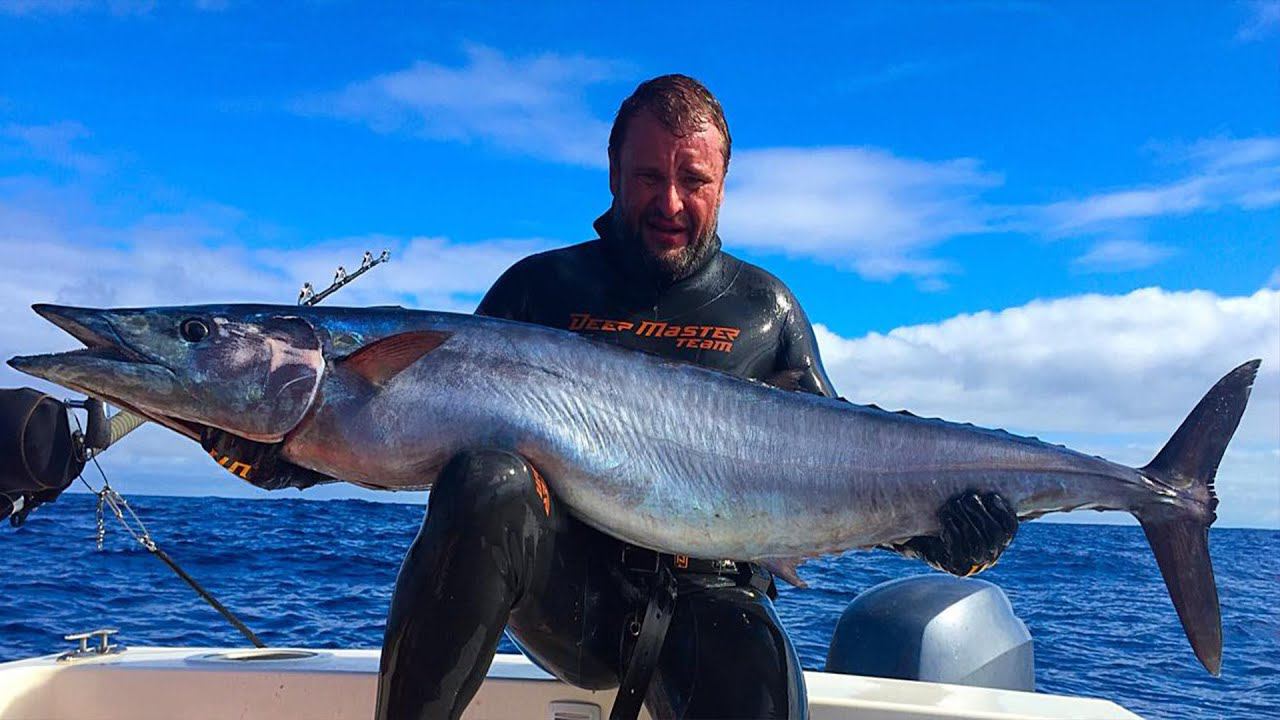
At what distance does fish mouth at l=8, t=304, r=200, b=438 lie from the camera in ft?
9.16

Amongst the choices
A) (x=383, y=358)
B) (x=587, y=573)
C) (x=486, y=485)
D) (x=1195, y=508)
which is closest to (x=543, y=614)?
(x=587, y=573)

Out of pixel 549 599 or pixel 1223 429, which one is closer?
pixel 549 599

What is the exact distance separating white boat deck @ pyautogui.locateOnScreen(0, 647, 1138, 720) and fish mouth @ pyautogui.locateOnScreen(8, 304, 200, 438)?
1.40 meters

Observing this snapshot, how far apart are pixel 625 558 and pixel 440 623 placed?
817 millimetres

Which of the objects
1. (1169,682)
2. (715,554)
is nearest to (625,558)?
(715,554)

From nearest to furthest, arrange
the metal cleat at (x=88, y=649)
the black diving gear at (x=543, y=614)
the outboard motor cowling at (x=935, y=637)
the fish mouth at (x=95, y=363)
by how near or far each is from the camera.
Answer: the black diving gear at (x=543, y=614) → the fish mouth at (x=95, y=363) → the metal cleat at (x=88, y=649) → the outboard motor cowling at (x=935, y=637)

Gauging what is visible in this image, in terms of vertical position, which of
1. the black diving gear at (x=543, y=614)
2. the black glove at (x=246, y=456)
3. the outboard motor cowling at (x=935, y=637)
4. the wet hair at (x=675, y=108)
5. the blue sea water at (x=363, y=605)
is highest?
the wet hair at (x=675, y=108)

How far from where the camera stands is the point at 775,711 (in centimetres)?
289

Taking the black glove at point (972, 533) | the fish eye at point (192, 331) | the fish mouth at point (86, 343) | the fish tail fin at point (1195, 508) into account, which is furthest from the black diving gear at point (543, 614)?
the fish tail fin at point (1195, 508)

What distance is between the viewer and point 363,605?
11.8 metres

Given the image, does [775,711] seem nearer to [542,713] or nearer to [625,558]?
[625,558]

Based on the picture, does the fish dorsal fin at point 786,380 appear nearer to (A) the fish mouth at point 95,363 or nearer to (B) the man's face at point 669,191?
(B) the man's face at point 669,191

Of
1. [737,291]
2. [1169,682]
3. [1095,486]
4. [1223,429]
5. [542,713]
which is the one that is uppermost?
[737,291]

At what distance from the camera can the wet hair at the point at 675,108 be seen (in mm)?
3537
